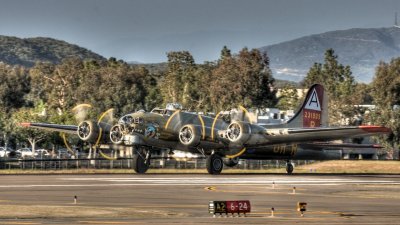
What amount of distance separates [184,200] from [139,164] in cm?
2720

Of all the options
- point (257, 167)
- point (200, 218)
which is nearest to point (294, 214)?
point (200, 218)

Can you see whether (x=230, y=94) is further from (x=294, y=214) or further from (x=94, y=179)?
(x=294, y=214)

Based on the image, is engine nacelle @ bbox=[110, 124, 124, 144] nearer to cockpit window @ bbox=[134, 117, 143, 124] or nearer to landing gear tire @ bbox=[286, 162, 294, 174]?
cockpit window @ bbox=[134, 117, 143, 124]

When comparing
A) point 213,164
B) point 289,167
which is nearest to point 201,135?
point 213,164

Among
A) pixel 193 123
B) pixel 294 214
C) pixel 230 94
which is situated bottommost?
pixel 294 214

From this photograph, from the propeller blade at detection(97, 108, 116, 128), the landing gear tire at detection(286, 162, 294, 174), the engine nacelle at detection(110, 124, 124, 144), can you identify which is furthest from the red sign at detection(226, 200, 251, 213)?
the landing gear tire at detection(286, 162, 294, 174)

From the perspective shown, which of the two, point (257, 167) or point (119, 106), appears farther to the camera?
point (119, 106)

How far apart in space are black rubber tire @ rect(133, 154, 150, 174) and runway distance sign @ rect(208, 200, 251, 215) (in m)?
34.8

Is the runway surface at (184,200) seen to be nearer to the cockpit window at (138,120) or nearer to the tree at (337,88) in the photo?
the cockpit window at (138,120)

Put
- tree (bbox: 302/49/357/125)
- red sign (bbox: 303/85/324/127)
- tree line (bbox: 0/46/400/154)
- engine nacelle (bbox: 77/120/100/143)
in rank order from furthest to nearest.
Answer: tree (bbox: 302/49/357/125) → tree line (bbox: 0/46/400/154) → red sign (bbox: 303/85/324/127) → engine nacelle (bbox: 77/120/100/143)

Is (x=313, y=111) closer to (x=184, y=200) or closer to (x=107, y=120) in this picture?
(x=107, y=120)

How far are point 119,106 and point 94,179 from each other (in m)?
103

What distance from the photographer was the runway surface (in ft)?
104

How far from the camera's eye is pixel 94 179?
57031 millimetres
